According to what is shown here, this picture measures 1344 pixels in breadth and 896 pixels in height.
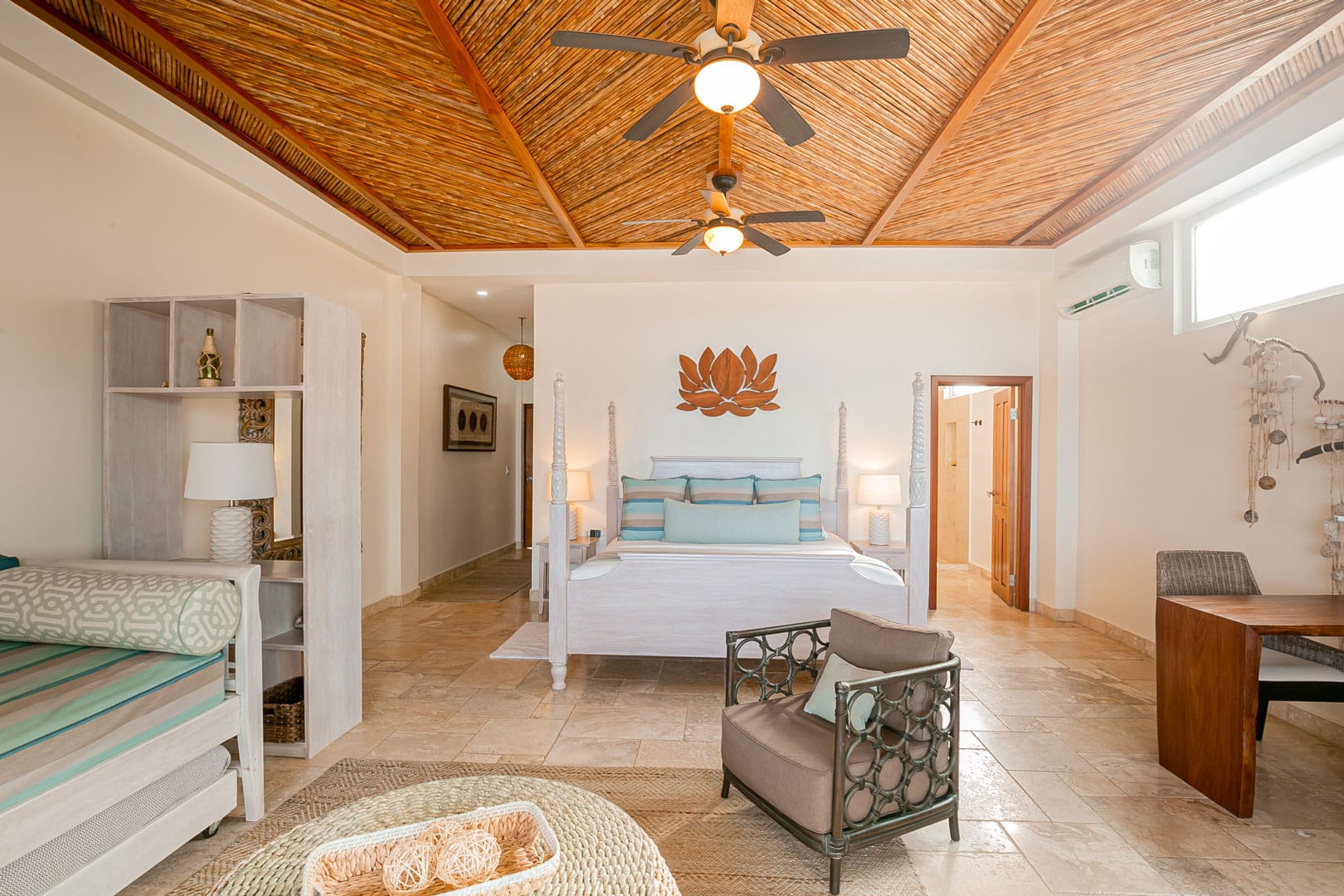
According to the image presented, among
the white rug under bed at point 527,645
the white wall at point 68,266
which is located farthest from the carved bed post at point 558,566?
the white wall at point 68,266

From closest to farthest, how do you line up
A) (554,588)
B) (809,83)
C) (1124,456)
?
1. (809,83)
2. (554,588)
3. (1124,456)

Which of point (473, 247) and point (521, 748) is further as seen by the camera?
point (473, 247)

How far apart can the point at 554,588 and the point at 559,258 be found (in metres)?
2.89

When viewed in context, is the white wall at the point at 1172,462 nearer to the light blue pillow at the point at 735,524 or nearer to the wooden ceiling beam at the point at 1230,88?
the wooden ceiling beam at the point at 1230,88

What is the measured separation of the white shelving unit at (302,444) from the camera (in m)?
2.73

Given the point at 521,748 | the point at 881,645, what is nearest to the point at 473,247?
the point at 521,748

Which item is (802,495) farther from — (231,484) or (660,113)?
(231,484)

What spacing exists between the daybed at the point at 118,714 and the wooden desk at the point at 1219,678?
11.3 feet

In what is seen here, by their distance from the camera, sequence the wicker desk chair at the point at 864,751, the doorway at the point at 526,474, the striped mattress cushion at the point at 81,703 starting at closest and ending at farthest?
the striped mattress cushion at the point at 81,703
the wicker desk chair at the point at 864,751
the doorway at the point at 526,474

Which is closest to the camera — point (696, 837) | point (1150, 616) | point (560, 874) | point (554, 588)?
point (560, 874)

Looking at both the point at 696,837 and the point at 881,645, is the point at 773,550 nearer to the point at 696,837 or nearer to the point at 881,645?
the point at 881,645

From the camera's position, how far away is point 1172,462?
3.96m

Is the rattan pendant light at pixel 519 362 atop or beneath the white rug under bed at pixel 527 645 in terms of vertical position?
atop

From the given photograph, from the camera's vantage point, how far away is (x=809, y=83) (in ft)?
10.3
